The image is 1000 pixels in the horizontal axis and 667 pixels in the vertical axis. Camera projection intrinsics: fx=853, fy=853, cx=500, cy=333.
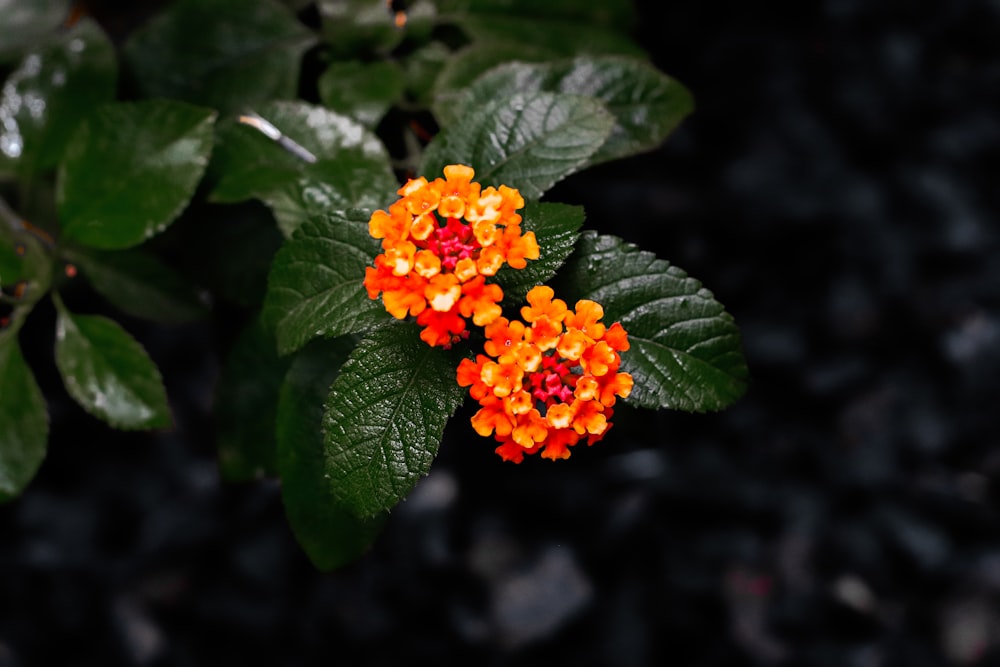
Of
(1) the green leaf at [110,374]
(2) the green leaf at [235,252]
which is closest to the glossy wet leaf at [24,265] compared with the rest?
(1) the green leaf at [110,374]

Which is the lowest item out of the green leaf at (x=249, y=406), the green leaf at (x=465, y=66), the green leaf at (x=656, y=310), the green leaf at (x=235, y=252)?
the green leaf at (x=249, y=406)

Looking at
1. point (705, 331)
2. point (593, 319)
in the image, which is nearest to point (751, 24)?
point (705, 331)

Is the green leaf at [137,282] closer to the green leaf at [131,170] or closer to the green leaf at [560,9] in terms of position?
the green leaf at [131,170]

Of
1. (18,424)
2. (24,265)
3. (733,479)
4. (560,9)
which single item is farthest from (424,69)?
(733,479)

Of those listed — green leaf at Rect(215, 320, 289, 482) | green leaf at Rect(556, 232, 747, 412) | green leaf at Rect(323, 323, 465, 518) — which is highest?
green leaf at Rect(556, 232, 747, 412)

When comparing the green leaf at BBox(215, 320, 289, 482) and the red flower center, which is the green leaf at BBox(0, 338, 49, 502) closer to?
the green leaf at BBox(215, 320, 289, 482)

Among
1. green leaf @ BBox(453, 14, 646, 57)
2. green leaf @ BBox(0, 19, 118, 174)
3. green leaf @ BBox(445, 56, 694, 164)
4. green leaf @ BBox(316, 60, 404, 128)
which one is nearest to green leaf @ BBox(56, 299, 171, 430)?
green leaf @ BBox(0, 19, 118, 174)

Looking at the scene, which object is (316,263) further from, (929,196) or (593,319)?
(929,196)
